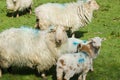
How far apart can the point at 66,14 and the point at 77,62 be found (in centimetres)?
414

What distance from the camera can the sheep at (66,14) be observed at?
478 inches

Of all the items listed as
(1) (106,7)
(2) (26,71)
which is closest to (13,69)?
(2) (26,71)

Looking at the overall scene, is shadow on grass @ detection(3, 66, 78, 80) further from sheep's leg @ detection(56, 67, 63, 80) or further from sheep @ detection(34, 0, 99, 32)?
sheep @ detection(34, 0, 99, 32)

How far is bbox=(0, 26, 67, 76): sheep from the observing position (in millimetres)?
9047

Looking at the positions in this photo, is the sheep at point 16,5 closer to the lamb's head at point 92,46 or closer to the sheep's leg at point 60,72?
the lamb's head at point 92,46

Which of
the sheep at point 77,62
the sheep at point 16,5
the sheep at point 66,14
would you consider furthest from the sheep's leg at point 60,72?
the sheep at point 16,5

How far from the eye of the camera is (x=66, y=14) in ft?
40.3

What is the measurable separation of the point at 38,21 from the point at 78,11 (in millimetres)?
1397

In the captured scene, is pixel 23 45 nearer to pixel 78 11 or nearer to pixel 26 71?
pixel 26 71

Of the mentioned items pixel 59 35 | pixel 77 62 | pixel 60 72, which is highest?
pixel 59 35

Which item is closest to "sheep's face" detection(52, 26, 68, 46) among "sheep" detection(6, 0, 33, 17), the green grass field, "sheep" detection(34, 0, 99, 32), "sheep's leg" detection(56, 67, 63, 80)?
"sheep's leg" detection(56, 67, 63, 80)

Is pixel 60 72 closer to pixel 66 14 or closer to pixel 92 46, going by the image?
pixel 92 46

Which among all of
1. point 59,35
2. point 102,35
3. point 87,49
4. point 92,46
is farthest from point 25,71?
point 102,35

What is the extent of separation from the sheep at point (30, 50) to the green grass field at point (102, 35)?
497mm
